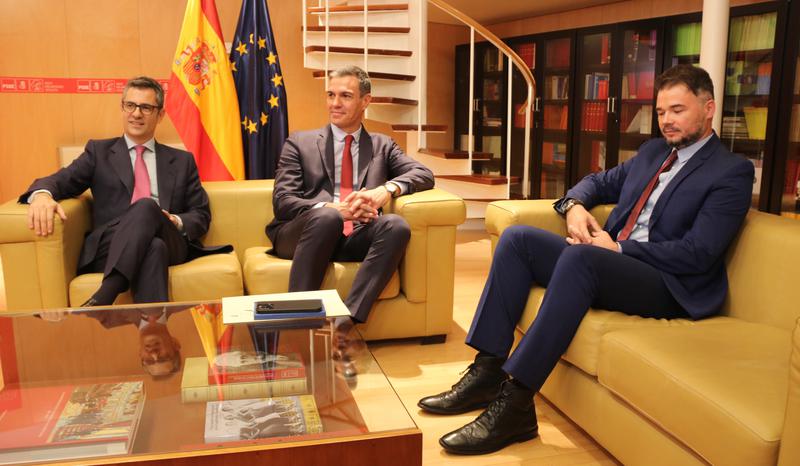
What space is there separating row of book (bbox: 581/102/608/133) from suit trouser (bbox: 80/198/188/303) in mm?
4120

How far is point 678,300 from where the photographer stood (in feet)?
7.55

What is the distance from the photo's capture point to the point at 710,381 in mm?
1733

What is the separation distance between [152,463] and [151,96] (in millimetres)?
2119

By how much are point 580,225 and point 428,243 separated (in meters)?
0.72

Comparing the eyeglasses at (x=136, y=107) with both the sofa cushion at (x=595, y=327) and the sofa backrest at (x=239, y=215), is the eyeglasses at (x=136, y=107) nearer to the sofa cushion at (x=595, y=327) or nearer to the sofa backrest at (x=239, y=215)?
the sofa backrest at (x=239, y=215)

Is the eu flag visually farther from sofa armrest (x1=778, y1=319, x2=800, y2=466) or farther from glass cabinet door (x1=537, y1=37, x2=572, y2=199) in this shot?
sofa armrest (x1=778, y1=319, x2=800, y2=466)

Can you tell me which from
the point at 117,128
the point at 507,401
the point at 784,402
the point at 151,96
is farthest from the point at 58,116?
the point at 784,402

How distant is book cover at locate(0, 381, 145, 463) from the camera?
4.74 feet

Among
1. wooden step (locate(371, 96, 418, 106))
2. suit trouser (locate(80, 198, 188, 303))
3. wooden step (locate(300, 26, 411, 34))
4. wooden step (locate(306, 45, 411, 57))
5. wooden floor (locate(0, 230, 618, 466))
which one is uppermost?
wooden step (locate(300, 26, 411, 34))

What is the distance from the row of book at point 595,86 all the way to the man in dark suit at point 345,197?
10.1 feet

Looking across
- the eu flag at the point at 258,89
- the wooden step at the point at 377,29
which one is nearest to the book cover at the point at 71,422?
the eu flag at the point at 258,89

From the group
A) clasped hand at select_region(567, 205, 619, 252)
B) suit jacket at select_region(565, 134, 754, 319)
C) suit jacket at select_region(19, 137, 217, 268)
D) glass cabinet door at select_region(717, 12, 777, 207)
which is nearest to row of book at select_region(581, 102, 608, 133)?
glass cabinet door at select_region(717, 12, 777, 207)

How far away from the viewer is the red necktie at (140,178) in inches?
125

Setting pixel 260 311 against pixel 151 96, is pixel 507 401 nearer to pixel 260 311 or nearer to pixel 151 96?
pixel 260 311
